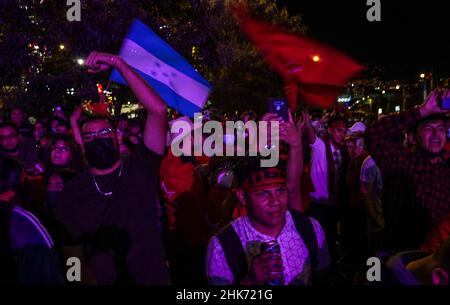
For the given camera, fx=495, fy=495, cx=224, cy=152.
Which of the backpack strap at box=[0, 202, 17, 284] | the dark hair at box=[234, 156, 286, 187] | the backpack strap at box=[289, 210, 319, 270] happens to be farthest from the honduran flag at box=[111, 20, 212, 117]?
the backpack strap at box=[0, 202, 17, 284]

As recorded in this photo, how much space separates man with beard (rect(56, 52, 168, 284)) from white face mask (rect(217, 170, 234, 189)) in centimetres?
153

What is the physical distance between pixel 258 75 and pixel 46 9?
2240 centimetres

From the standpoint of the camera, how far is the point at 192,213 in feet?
16.5

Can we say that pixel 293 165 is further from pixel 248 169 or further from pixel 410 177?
pixel 410 177

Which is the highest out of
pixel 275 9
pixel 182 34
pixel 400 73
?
pixel 275 9

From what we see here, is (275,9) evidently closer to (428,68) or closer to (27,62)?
(428,68)

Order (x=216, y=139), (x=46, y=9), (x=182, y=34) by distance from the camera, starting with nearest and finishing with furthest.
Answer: (x=216, y=139) < (x=46, y=9) < (x=182, y=34)

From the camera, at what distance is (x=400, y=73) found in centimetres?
3095

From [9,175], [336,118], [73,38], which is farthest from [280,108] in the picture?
[73,38]

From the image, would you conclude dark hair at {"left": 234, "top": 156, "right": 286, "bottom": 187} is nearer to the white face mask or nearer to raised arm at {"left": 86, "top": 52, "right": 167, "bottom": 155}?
raised arm at {"left": 86, "top": 52, "right": 167, "bottom": 155}

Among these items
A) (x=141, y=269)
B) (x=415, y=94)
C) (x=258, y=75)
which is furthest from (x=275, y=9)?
(x=141, y=269)

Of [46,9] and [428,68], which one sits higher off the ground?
[428,68]
